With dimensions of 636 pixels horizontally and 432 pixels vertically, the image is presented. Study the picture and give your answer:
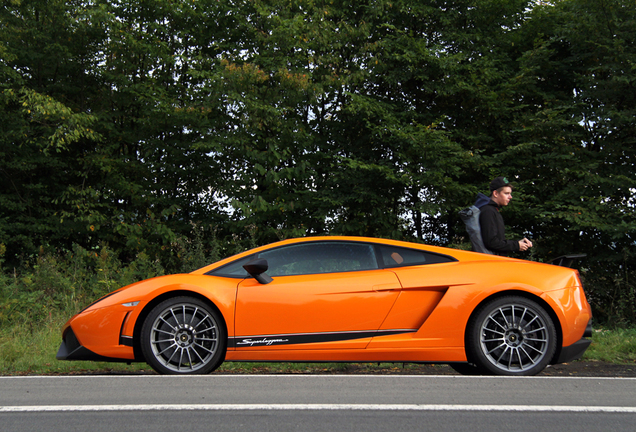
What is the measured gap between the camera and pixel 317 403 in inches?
160

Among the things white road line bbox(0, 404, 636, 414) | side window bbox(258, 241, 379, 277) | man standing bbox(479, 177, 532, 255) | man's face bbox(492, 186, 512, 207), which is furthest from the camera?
man's face bbox(492, 186, 512, 207)

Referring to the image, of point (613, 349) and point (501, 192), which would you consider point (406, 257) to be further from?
point (613, 349)

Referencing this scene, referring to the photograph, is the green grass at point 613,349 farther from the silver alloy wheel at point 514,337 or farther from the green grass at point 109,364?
the silver alloy wheel at point 514,337

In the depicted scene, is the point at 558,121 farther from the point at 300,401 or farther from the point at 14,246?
the point at 14,246

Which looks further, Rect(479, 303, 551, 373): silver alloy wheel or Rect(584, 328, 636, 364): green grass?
Rect(584, 328, 636, 364): green grass

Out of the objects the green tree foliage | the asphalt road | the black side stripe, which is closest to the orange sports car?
the black side stripe

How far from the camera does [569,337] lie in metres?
5.09

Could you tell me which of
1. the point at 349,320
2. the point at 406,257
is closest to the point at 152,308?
the point at 349,320

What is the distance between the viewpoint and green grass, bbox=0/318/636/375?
6293 millimetres

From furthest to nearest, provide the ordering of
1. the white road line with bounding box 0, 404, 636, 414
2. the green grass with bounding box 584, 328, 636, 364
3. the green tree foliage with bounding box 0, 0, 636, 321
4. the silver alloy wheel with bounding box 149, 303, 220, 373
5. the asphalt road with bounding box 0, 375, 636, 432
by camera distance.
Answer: the green tree foliage with bounding box 0, 0, 636, 321 → the green grass with bounding box 584, 328, 636, 364 → the silver alloy wheel with bounding box 149, 303, 220, 373 → the white road line with bounding box 0, 404, 636, 414 → the asphalt road with bounding box 0, 375, 636, 432

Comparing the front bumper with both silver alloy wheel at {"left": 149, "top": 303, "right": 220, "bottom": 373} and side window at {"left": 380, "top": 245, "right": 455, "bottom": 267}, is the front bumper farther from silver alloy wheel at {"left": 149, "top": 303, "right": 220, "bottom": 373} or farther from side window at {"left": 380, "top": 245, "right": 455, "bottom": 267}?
side window at {"left": 380, "top": 245, "right": 455, "bottom": 267}

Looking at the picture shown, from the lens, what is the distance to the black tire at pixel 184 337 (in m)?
5.12

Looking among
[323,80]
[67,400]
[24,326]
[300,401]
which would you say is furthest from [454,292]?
[323,80]

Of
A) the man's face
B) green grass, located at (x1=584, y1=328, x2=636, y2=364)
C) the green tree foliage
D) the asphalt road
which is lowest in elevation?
green grass, located at (x1=584, y1=328, x2=636, y2=364)
